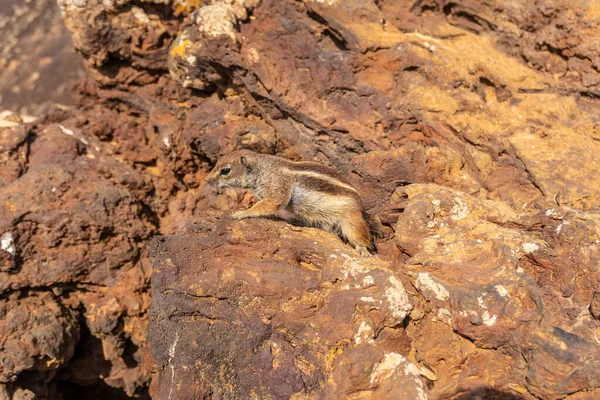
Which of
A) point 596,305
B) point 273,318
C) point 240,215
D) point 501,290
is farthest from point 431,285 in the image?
point 240,215

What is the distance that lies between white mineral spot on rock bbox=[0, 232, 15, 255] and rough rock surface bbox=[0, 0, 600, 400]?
24 millimetres

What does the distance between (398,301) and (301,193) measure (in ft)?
6.57

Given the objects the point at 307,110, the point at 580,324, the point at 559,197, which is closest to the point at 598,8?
the point at 559,197

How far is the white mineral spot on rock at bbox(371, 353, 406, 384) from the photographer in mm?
3398

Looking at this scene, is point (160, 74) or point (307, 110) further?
point (160, 74)

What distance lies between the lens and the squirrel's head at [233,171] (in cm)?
535

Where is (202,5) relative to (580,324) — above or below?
above

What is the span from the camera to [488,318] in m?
3.51

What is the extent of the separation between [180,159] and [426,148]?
3.30 m

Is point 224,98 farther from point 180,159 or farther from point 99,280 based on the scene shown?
point 99,280

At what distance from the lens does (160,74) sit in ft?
22.4

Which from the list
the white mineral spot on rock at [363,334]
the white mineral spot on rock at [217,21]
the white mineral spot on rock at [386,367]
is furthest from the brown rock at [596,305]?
the white mineral spot on rock at [217,21]

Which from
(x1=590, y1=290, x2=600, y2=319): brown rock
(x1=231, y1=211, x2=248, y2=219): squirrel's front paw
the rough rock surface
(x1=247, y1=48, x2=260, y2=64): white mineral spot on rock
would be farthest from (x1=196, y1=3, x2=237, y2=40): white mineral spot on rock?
(x1=590, y1=290, x2=600, y2=319): brown rock

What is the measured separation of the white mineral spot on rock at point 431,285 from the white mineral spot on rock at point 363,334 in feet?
1.99
